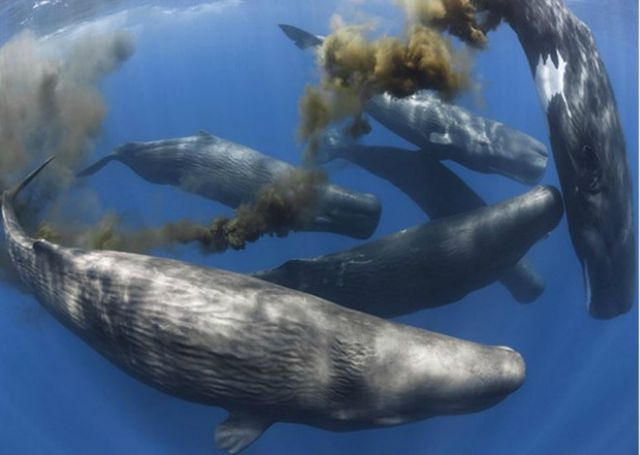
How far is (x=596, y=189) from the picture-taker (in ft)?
25.4

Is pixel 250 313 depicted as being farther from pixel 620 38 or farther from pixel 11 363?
pixel 620 38

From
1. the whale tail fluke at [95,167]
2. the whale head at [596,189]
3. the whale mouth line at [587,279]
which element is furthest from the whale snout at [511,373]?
the whale tail fluke at [95,167]

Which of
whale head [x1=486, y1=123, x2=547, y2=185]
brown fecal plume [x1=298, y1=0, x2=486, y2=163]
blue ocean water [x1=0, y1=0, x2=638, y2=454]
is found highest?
brown fecal plume [x1=298, y1=0, x2=486, y2=163]

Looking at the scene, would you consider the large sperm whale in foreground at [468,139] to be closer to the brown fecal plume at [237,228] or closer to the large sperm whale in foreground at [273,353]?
the brown fecal plume at [237,228]

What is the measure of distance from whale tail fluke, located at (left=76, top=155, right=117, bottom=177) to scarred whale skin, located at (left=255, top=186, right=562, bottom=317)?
6.77 metres

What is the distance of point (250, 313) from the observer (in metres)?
5.98

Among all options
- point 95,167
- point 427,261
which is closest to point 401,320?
point 427,261

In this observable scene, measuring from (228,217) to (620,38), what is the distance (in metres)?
18.8

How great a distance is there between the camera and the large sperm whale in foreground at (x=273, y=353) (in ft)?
19.4

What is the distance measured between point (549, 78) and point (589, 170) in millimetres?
1497

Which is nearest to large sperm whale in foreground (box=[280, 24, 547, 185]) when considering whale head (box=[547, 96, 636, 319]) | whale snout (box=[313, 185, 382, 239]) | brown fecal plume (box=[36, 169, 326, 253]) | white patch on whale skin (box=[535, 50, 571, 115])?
whale snout (box=[313, 185, 382, 239])

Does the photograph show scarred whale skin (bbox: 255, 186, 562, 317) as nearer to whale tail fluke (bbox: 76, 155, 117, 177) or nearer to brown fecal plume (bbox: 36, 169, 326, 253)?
brown fecal plume (bbox: 36, 169, 326, 253)

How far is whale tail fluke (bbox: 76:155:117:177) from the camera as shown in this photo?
1334 cm

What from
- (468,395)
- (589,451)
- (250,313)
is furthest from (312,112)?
(589,451)
